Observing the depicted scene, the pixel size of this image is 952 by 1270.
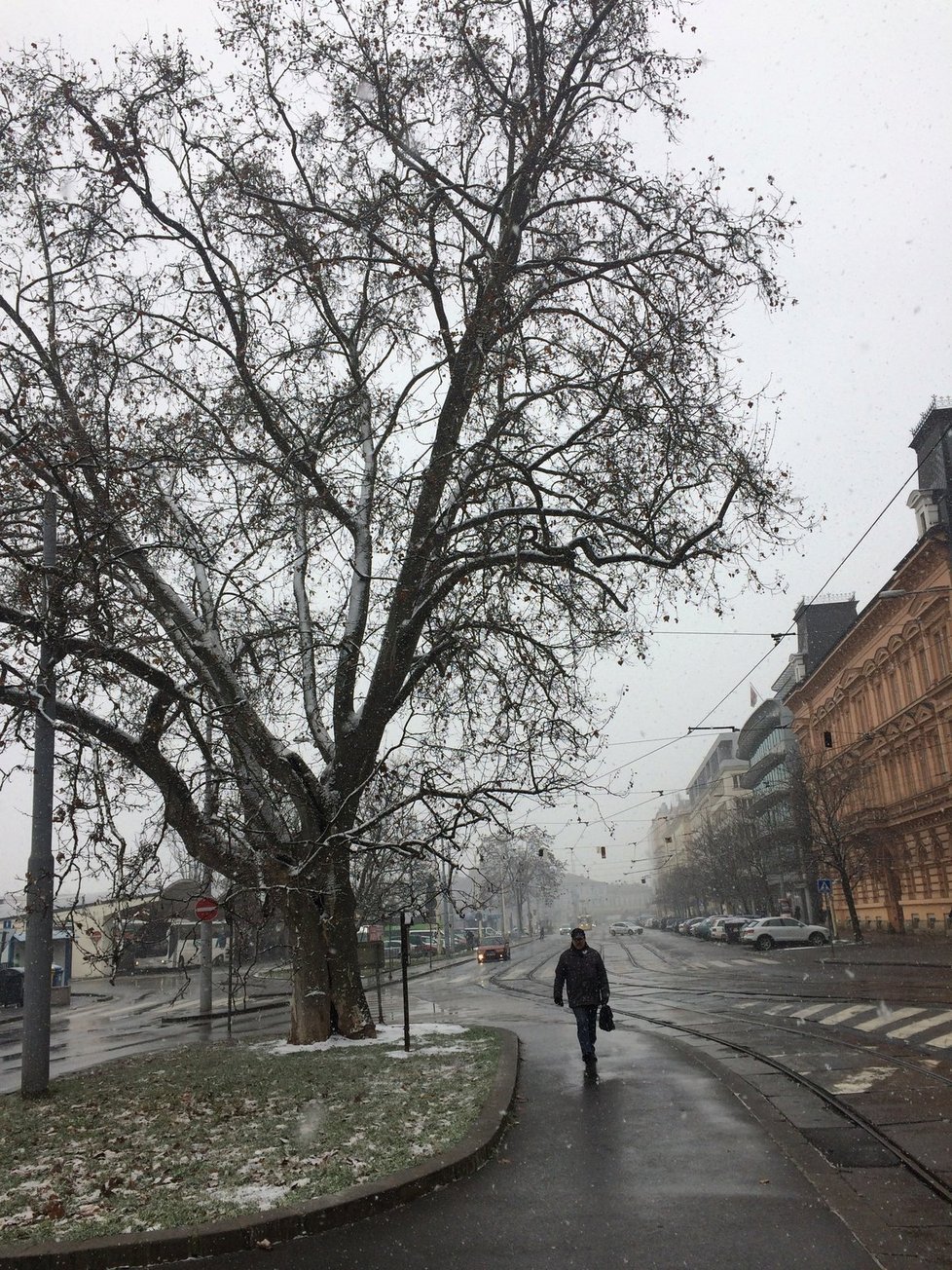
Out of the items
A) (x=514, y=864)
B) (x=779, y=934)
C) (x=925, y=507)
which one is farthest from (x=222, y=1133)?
(x=514, y=864)

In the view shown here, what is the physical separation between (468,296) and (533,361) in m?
2.22

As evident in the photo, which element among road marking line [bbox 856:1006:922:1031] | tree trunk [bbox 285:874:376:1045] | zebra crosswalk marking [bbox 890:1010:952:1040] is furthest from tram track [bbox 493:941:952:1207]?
tree trunk [bbox 285:874:376:1045]

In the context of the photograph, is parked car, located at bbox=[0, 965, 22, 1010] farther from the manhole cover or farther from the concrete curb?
the manhole cover

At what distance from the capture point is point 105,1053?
717 inches

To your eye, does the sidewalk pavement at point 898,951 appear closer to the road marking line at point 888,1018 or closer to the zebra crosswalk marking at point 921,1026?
the road marking line at point 888,1018

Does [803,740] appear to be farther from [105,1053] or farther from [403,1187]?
[403,1187]

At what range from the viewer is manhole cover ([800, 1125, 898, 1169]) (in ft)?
21.8

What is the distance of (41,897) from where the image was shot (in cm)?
1080

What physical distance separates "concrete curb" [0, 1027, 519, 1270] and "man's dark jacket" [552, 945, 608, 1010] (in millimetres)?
4732

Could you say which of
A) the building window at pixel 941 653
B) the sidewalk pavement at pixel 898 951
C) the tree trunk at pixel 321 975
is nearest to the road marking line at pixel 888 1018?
the tree trunk at pixel 321 975

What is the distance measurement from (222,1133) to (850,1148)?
183 inches

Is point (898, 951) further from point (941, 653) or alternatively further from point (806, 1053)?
point (806, 1053)

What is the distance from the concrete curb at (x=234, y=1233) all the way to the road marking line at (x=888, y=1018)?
997cm

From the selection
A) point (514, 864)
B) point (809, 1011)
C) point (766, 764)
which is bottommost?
point (809, 1011)
